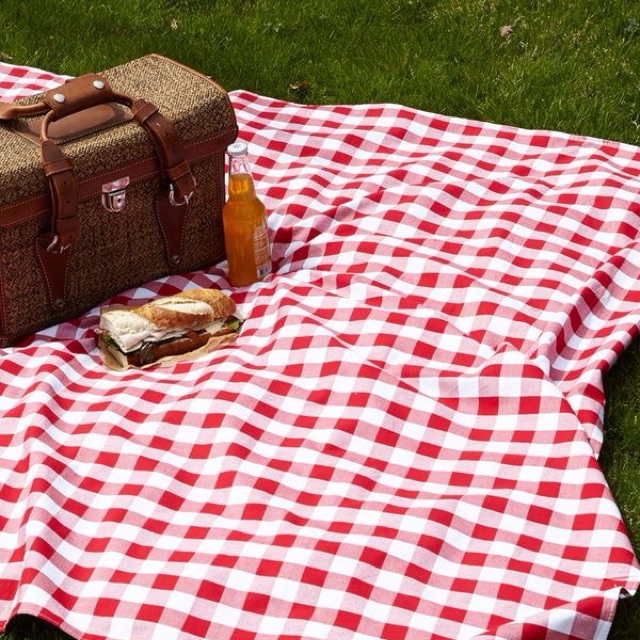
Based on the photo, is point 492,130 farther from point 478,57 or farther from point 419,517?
point 419,517

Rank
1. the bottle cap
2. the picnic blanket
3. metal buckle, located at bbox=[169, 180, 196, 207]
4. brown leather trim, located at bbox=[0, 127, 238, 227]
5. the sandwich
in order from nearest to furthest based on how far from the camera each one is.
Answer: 1. the picnic blanket
2. brown leather trim, located at bbox=[0, 127, 238, 227]
3. the sandwich
4. the bottle cap
5. metal buckle, located at bbox=[169, 180, 196, 207]

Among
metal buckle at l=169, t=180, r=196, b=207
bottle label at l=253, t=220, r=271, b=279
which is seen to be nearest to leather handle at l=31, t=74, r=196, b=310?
metal buckle at l=169, t=180, r=196, b=207

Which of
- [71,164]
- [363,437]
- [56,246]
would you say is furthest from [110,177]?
[363,437]

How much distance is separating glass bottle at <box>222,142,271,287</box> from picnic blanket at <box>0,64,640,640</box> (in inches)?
3.5

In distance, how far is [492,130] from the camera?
4586 mm

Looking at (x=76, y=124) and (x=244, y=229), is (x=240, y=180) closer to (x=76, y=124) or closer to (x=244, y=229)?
(x=244, y=229)

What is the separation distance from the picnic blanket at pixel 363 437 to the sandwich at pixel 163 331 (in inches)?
2.7

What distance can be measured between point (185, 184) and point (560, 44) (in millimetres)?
2237

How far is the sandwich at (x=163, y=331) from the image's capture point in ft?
11.5

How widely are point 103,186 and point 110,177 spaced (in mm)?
34

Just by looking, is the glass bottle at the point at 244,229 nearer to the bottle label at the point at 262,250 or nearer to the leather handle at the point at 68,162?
the bottle label at the point at 262,250

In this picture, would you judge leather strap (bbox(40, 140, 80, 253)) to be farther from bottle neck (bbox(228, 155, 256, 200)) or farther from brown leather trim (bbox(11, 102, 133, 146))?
bottle neck (bbox(228, 155, 256, 200))

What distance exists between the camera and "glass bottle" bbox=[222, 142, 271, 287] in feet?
12.2

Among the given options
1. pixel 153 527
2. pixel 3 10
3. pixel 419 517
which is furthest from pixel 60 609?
pixel 3 10
